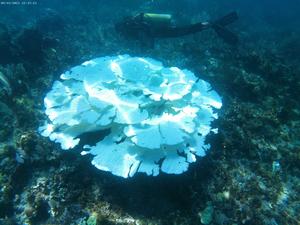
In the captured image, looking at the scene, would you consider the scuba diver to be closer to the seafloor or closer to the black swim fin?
the black swim fin

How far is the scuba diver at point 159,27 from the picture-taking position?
7828 mm

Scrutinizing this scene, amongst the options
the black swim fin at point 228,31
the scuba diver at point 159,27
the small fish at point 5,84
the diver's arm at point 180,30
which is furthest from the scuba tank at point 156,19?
the small fish at point 5,84

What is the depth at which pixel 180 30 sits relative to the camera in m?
7.96

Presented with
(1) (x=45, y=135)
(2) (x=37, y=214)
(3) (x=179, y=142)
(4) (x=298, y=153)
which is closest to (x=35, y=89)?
(1) (x=45, y=135)

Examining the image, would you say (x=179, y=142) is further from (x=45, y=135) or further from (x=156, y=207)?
(x=45, y=135)

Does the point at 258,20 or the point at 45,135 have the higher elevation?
the point at 45,135

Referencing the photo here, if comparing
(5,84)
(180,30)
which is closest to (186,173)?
(5,84)

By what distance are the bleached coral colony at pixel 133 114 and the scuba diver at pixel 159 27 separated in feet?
10.2

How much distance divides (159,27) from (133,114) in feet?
15.9

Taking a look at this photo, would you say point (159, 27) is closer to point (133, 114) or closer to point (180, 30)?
point (180, 30)

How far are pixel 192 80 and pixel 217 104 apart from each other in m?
0.66

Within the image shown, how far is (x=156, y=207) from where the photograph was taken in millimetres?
3771

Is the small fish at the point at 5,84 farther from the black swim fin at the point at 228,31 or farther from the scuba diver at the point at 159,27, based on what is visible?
the black swim fin at the point at 228,31

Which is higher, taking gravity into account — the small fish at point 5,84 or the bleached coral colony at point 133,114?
the bleached coral colony at point 133,114
